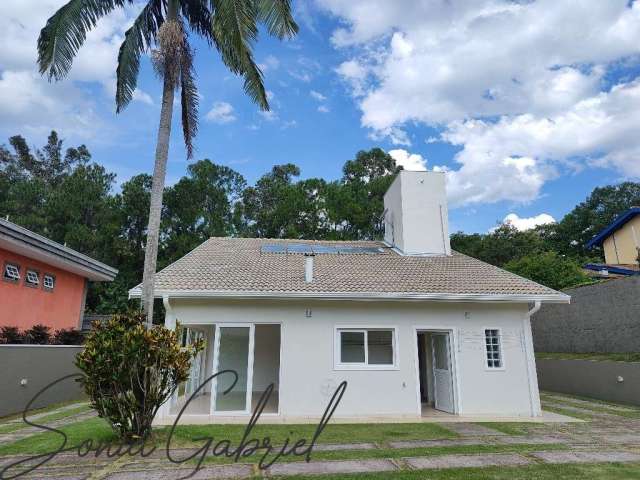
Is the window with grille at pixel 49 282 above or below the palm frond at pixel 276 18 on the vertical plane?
below

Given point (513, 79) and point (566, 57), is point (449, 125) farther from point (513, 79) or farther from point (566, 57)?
point (566, 57)

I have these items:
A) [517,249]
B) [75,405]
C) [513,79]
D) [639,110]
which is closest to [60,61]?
[75,405]

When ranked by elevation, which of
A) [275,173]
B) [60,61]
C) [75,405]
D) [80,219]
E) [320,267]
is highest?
[275,173]

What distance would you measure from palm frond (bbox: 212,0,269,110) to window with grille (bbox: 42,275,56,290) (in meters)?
10.1

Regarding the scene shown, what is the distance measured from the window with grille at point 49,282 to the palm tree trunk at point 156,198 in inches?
291

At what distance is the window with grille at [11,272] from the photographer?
11555 millimetres

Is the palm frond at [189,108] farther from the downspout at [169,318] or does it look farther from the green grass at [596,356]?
the green grass at [596,356]

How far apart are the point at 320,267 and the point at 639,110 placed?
15.5 m

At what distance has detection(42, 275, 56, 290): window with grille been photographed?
13.5 meters

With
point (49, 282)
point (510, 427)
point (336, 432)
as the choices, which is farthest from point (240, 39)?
point (49, 282)

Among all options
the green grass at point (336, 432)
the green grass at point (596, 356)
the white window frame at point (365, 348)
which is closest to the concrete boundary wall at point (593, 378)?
the green grass at point (596, 356)

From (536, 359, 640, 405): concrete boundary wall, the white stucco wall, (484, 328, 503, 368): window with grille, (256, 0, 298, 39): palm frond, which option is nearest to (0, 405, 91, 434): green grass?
the white stucco wall

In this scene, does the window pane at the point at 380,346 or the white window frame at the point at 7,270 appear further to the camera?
the white window frame at the point at 7,270

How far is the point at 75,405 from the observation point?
1059 cm
